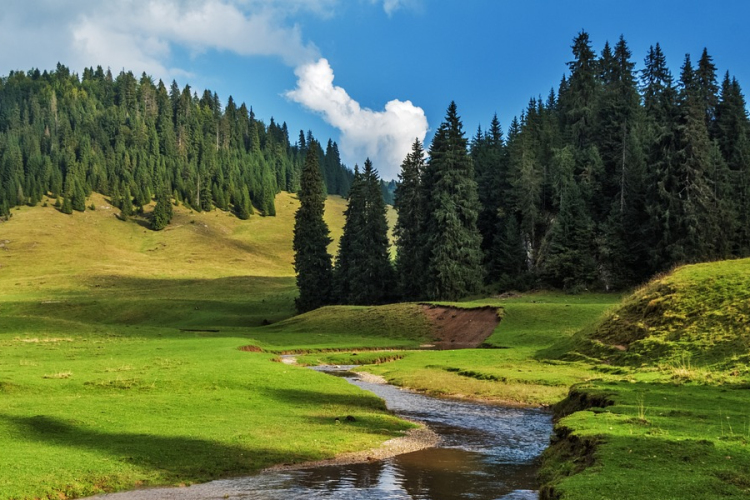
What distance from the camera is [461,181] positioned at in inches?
3241

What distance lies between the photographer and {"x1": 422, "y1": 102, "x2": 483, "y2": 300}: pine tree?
78250 millimetres

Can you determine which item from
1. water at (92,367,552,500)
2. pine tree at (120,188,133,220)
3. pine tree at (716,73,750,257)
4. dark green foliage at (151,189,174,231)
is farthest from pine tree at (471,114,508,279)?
pine tree at (120,188,133,220)

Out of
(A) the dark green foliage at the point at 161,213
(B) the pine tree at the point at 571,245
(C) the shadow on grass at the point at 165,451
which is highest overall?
(A) the dark green foliage at the point at 161,213

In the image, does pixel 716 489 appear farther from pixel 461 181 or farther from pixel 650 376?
pixel 461 181

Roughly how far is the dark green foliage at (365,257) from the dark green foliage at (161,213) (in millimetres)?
112602

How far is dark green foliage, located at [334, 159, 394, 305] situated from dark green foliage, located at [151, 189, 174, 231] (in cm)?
11260

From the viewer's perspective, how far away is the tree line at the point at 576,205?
242ft

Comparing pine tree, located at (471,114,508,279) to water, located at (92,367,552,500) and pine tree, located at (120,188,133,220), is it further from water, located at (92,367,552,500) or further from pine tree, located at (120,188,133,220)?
pine tree, located at (120,188,133,220)

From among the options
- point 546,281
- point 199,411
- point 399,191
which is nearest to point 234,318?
point 399,191

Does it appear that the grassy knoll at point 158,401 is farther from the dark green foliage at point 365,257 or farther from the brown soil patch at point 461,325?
the dark green foliage at point 365,257

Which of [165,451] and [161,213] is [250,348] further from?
[161,213]

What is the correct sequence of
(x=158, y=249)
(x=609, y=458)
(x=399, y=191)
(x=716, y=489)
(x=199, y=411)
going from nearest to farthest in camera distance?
1. (x=716, y=489)
2. (x=609, y=458)
3. (x=199, y=411)
4. (x=399, y=191)
5. (x=158, y=249)

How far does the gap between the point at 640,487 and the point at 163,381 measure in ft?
78.7

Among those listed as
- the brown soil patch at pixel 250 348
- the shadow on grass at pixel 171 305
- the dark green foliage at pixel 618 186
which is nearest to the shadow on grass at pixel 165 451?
the brown soil patch at pixel 250 348
